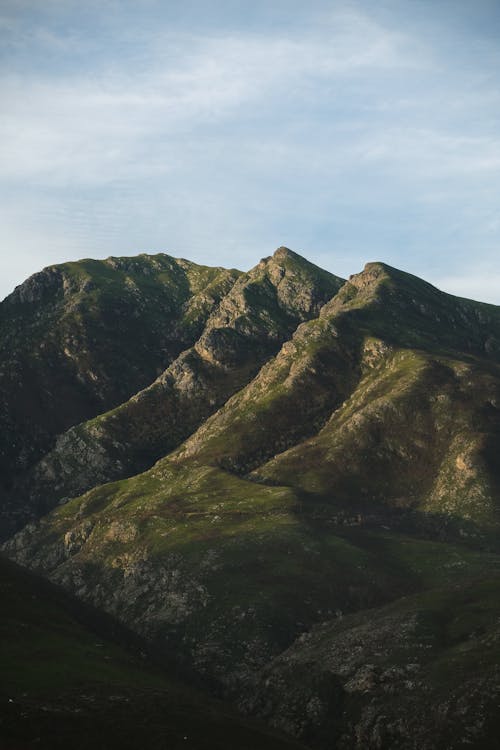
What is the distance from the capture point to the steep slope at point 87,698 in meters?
63.3

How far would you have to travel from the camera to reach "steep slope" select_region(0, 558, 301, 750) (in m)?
63.3

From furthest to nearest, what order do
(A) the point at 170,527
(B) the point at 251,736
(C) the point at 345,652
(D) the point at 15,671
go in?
(A) the point at 170,527 < (C) the point at 345,652 < (D) the point at 15,671 < (B) the point at 251,736

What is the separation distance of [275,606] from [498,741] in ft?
237

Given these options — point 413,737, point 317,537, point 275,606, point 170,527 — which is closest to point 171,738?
point 413,737

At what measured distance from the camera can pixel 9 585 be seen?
110938 mm

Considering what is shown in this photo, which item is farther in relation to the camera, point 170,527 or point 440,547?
point 170,527

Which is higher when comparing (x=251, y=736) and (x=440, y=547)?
(x=440, y=547)

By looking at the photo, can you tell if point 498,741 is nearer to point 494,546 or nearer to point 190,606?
point 190,606

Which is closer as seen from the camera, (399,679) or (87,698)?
(87,698)

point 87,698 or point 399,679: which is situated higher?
point 399,679

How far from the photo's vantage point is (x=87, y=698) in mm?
73375

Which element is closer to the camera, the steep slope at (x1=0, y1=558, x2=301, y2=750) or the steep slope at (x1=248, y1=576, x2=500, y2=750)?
the steep slope at (x1=0, y1=558, x2=301, y2=750)

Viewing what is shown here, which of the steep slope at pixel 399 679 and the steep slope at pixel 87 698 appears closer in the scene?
the steep slope at pixel 87 698

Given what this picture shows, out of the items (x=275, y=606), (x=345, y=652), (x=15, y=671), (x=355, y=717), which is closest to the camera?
(x=15, y=671)
